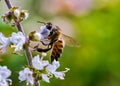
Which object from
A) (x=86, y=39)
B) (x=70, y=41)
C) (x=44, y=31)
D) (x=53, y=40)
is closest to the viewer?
(x=44, y=31)

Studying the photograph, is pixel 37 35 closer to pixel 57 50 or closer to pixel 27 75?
pixel 27 75

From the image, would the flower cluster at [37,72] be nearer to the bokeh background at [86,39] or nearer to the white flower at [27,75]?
the white flower at [27,75]

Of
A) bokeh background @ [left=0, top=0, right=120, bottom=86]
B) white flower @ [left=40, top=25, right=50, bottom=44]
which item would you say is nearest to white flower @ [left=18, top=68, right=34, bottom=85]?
white flower @ [left=40, top=25, right=50, bottom=44]

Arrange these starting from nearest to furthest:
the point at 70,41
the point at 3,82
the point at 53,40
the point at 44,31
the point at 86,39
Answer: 1. the point at 3,82
2. the point at 44,31
3. the point at 53,40
4. the point at 70,41
5. the point at 86,39

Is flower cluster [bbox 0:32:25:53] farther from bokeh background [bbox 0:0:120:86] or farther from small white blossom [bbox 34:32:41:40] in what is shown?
bokeh background [bbox 0:0:120:86]

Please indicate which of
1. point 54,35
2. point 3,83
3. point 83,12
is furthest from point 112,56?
point 3,83

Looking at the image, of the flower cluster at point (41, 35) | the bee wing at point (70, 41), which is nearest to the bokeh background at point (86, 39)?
the bee wing at point (70, 41)

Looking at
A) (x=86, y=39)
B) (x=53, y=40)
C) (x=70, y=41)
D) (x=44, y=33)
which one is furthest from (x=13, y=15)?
(x=86, y=39)
